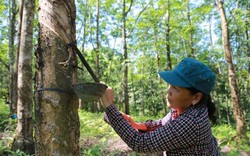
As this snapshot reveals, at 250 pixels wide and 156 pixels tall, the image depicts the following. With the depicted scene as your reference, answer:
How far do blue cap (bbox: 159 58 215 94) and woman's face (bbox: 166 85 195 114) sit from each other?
0.06 metres

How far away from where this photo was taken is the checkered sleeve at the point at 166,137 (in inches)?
63.2

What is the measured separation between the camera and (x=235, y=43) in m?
30.9

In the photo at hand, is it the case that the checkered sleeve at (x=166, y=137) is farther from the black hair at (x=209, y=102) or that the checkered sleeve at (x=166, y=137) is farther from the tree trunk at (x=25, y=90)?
the tree trunk at (x=25, y=90)

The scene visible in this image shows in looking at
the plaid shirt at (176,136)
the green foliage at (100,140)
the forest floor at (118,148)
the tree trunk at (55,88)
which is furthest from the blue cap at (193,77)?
the forest floor at (118,148)

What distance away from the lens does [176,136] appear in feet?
5.25

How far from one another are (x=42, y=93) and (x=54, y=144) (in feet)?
1.17

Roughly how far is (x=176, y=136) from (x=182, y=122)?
95mm

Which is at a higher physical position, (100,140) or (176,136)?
(176,136)

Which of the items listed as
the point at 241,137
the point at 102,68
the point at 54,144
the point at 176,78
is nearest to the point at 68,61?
the point at 54,144

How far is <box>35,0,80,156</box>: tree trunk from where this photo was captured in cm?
179

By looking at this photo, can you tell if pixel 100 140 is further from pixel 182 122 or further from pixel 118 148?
pixel 182 122

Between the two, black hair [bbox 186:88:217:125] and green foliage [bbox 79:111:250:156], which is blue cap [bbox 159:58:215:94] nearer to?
black hair [bbox 186:88:217:125]

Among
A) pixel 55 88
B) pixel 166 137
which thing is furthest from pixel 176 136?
pixel 55 88

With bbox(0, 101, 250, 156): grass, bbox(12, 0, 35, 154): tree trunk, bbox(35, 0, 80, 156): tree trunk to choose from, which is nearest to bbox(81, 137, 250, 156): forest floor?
bbox(0, 101, 250, 156): grass
